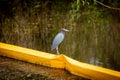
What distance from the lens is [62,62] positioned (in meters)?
5.52

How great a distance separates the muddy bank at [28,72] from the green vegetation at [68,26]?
113 centimetres

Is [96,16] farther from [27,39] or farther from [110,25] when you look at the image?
[27,39]

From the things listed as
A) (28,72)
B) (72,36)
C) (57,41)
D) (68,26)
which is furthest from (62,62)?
(68,26)

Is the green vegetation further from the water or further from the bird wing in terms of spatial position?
the bird wing

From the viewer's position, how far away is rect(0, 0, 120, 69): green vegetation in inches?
277

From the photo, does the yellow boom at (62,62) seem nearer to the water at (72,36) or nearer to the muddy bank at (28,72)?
the muddy bank at (28,72)

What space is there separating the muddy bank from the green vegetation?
3.70ft

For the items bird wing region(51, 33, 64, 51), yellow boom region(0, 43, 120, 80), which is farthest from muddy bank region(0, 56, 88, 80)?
bird wing region(51, 33, 64, 51)

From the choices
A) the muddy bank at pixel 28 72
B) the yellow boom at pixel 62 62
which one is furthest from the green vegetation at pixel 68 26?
the muddy bank at pixel 28 72

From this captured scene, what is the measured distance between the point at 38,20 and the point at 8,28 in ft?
3.99

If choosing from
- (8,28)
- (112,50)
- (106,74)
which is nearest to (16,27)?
(8,28)

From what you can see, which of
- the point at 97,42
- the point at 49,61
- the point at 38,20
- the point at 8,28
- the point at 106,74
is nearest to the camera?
the point at 106,74

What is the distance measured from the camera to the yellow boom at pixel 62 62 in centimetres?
496

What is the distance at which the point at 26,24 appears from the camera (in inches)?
364
